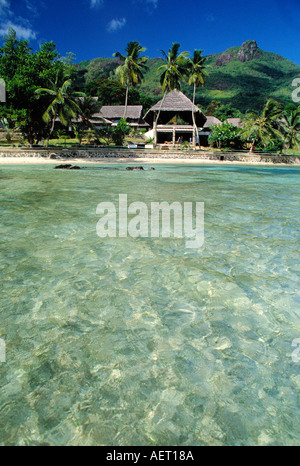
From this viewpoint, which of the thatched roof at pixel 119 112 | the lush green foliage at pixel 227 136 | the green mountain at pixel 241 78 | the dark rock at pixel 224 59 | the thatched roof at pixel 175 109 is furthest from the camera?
the dark rock at pixel 224 59

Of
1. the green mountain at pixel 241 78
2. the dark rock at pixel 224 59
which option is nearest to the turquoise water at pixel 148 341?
the green mountain at pixel 241 78

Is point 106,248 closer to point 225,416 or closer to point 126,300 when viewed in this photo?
point 126,300

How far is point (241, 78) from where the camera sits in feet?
326

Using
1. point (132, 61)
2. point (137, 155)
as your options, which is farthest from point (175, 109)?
point (137, 155)

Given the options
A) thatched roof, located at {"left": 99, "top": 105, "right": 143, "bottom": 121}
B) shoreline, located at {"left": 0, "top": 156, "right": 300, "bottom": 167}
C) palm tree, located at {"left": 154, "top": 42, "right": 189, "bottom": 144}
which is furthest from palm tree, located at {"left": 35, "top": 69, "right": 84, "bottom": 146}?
thatched roof, located at {"left": 99, "top": 105, "right": 143, "bottom": 121}

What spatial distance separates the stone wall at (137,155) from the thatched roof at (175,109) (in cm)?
813

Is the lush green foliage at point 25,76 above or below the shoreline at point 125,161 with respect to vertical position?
above

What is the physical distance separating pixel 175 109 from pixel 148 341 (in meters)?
37.6

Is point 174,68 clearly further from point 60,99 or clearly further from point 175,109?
point 60,99

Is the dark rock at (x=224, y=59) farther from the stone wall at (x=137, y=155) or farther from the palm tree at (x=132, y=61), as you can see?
the stone wall at (x=137, y=155)

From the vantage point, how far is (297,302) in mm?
3402

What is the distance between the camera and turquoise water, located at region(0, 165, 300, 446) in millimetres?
1895

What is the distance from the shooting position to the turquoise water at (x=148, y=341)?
1895 mm

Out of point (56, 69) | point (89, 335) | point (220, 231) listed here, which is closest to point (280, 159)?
point (56, 69)
